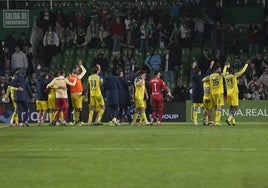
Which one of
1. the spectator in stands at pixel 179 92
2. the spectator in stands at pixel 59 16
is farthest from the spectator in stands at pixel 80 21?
the spectator in stands at pixel 179 92

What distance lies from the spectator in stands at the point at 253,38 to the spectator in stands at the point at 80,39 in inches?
318

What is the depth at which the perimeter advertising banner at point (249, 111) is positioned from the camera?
40938 mm

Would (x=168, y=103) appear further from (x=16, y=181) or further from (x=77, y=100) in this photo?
(x=16, y=181)

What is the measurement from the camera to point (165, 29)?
1780 inches

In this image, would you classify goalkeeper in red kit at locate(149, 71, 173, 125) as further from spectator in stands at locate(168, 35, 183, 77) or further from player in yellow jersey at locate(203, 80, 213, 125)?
spectator in stands at locate(168, 35, 183, 77)

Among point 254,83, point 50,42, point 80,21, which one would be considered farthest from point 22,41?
point 254,83

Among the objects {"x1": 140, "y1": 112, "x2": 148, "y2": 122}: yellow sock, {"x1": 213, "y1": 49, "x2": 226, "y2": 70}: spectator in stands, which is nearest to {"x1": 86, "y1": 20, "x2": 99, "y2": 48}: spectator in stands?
{"x1": 213, "y1": 49, "x2": 226, "y2": 70}: spectator in stands

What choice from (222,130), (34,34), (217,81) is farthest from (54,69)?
(222,130)

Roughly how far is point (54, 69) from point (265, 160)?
27373 mm

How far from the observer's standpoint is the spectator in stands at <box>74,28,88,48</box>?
4503cm

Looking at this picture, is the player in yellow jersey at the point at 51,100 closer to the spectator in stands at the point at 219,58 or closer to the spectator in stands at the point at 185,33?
the spectator in stands at the point at 219,58

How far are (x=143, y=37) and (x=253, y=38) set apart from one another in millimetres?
5352

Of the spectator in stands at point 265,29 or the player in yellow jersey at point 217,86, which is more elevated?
the spectator in stands at point 265,29

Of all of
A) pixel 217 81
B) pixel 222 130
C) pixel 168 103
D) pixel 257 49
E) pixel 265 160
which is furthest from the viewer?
pixel 257 49
